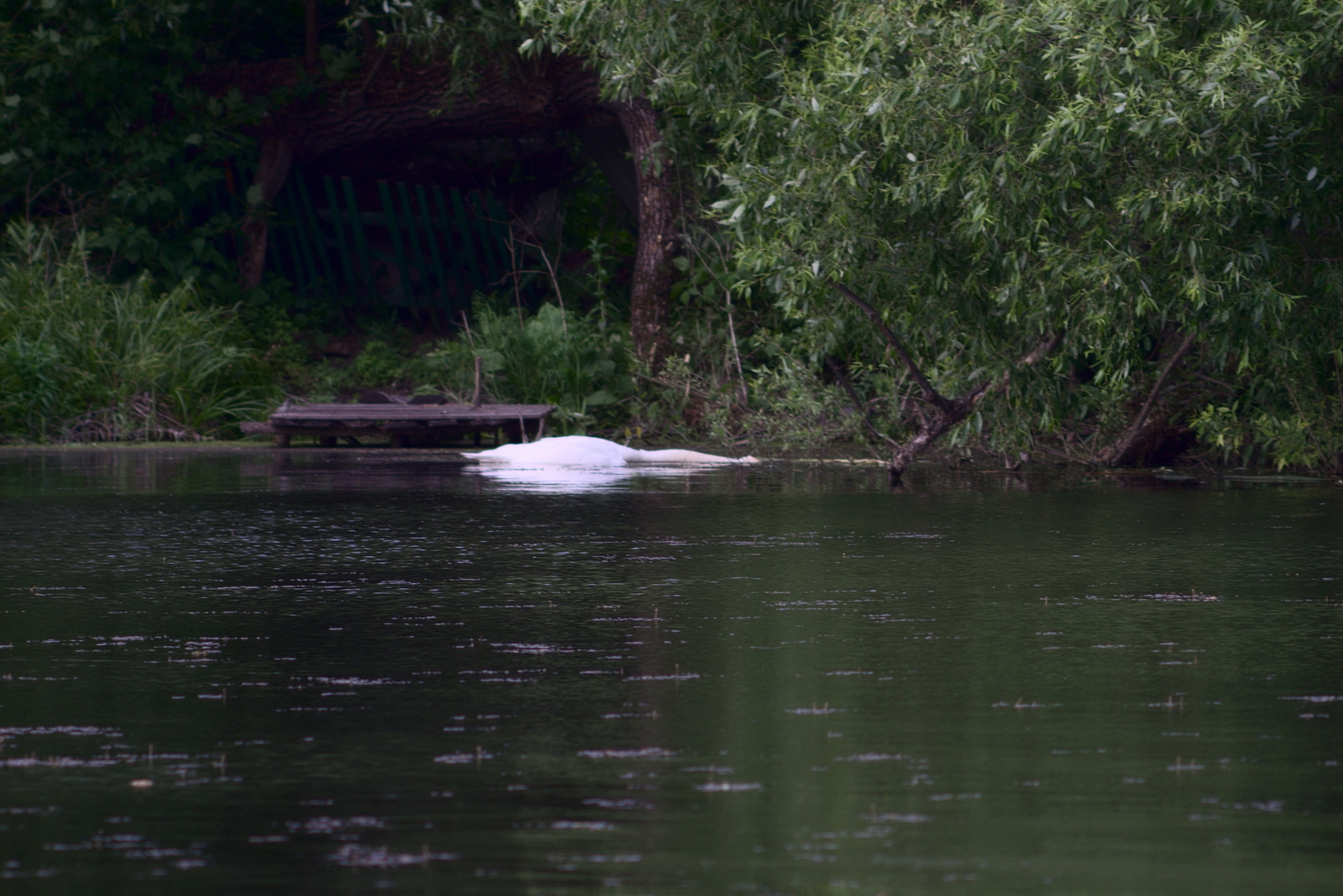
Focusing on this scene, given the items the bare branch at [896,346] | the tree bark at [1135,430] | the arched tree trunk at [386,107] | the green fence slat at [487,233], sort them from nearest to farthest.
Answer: the bare branch at [896,346] < the tree bark at [1135,430] < the arched tree trunk at [386,107] < the green fence slat at [487,233]

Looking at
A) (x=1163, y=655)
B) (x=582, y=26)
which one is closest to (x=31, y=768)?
(x=1163, y=655)

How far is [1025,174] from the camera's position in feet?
36.6

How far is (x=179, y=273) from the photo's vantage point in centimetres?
2103

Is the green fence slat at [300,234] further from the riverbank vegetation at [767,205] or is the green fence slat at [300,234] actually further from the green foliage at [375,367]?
the green foliage at [375,367]

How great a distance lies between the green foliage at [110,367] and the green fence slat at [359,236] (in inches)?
174

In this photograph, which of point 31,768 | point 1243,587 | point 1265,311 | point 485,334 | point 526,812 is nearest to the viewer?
point 526,812

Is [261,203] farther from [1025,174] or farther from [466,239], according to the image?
[1025,174]

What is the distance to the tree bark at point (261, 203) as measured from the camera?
72.4ft

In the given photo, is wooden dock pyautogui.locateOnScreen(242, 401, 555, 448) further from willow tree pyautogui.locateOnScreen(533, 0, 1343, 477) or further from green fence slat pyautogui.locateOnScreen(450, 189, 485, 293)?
green fence slat pyautogui.locateOnScreen(450, 189, 485, 293)

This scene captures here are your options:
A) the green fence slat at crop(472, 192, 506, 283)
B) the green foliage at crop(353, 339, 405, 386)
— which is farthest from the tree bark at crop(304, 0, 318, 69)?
the green foliage at crop(353, 339, 405, 386)

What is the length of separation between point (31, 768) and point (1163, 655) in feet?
11.1

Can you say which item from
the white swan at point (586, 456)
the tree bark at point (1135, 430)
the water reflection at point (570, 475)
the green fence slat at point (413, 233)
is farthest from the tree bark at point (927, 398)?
the green fence slat at point (413, 233)

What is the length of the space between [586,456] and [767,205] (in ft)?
12.9

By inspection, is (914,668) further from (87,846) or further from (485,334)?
(485,334)
